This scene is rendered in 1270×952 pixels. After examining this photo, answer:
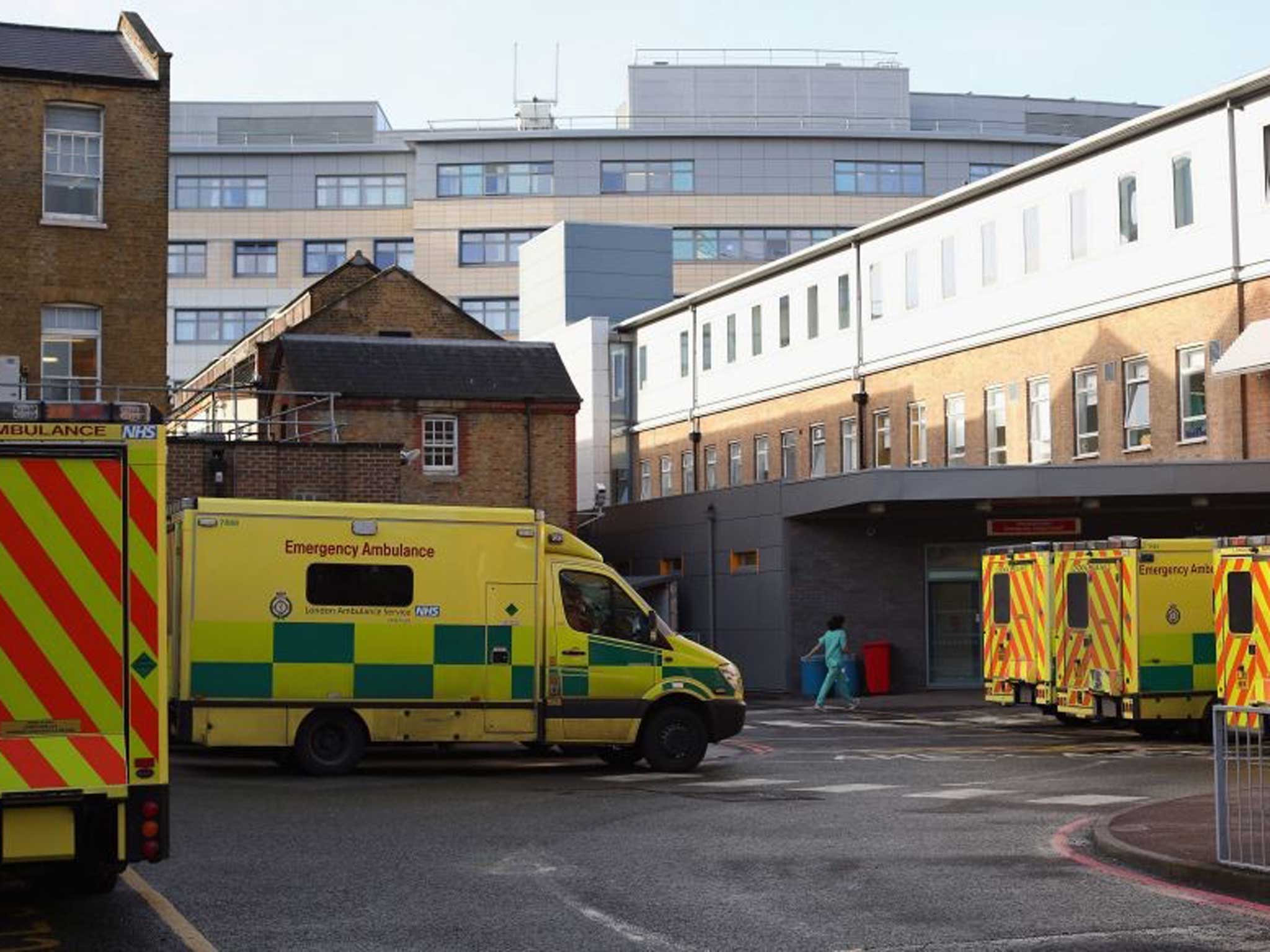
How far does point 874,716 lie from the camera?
3183cm

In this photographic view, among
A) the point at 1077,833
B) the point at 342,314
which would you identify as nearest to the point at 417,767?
the point at 1077,833

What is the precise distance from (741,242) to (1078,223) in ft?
144

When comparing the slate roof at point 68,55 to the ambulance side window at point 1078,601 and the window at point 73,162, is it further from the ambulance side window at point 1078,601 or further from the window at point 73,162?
the ambulance side window at point 1078,601

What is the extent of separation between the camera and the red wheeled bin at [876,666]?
38000 millimetres

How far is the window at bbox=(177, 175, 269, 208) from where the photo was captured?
3504 inches

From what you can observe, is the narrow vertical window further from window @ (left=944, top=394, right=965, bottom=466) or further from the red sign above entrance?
window @ (left=944, top=394, right=965, bottom=466)

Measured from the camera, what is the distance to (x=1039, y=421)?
1686 inches

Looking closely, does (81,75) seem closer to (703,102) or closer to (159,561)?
(159,561)

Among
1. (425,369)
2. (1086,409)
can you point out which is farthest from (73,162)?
(1086,409)

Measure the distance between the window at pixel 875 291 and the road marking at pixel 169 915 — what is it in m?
38.9

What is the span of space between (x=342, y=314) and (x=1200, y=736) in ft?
108

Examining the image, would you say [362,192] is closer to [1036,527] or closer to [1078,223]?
[1078,223]

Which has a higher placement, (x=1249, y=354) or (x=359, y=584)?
(x=1249, y=354)

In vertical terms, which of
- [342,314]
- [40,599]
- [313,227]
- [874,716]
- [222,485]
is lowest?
[874,716]
